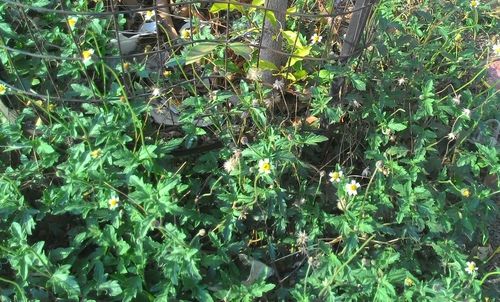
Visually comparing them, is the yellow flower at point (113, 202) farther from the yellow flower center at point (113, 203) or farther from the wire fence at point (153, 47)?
the wire fence at point (153, 47)

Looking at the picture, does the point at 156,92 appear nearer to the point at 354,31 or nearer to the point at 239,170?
the point at 239,170

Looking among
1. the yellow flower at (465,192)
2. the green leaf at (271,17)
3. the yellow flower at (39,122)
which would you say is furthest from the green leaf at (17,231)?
the yellow flower at (465,192)

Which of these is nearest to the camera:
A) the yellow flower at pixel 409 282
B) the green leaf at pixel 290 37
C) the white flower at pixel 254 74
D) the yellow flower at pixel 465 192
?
the yellow flower at pixel 409 282

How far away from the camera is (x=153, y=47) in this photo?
2.80m

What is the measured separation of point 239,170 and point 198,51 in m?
0.47

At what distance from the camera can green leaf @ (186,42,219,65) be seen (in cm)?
227

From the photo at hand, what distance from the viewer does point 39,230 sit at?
2238 mm

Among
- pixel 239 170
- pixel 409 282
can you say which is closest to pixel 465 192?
pixel 409 282

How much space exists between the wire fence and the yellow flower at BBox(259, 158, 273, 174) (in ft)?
1.32

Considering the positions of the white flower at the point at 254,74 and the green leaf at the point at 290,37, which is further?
the green leaf at the point at 290,37

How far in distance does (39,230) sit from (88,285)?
1.11 ft

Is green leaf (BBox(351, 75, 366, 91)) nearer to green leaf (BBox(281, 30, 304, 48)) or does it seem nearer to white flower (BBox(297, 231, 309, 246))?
green leaf (BBox(281, 30, 304, 48))

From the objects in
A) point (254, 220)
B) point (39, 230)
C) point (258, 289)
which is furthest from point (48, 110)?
point (258, 289)

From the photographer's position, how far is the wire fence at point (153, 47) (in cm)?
231
